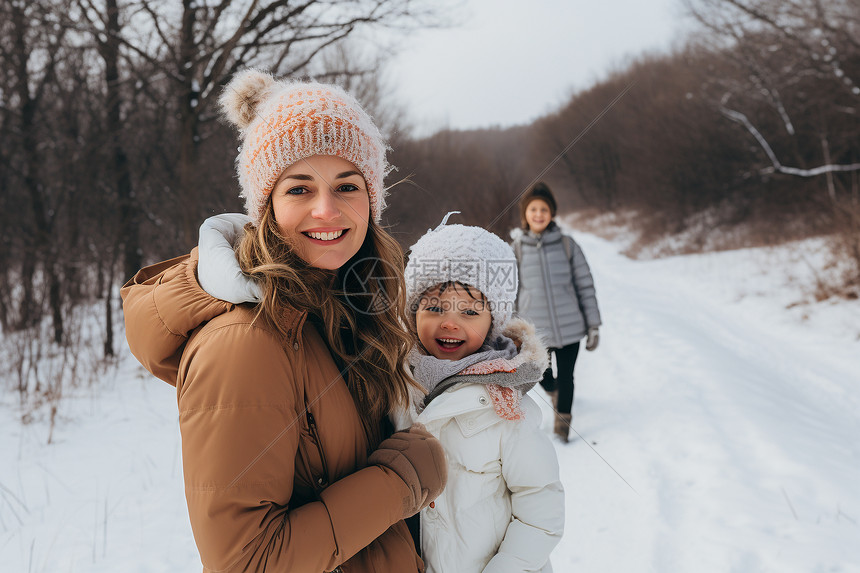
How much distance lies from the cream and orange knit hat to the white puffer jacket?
0.81 metres

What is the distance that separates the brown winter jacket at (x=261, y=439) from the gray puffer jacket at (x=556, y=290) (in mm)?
2971

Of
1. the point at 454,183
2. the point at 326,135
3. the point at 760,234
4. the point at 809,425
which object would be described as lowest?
the point at 809,425

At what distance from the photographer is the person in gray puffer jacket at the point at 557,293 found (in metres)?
3.96

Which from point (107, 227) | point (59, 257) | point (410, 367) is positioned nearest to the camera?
point (410, 367)

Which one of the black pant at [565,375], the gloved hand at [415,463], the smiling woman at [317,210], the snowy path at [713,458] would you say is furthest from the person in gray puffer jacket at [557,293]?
the smiling woman at [317,210]

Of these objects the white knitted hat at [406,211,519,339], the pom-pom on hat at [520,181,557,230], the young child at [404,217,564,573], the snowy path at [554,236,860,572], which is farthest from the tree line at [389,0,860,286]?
the young child at [404,217,564,573]

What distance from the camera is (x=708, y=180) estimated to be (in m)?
19.6

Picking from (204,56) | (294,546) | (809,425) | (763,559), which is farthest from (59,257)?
(809,425)

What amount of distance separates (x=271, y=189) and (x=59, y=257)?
727cm

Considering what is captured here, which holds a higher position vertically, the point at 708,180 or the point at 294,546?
the point at 708,180

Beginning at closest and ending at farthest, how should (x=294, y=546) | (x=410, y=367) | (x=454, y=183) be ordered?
(x=294, y=546) → (x=410, y=367) → (x=454, y=183)

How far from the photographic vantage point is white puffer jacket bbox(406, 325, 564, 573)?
155 cm

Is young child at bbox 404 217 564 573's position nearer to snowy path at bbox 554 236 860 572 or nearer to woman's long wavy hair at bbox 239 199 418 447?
woman's long wavy hair at bbox 239 199 418 447

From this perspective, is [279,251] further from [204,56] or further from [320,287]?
[204,56]
